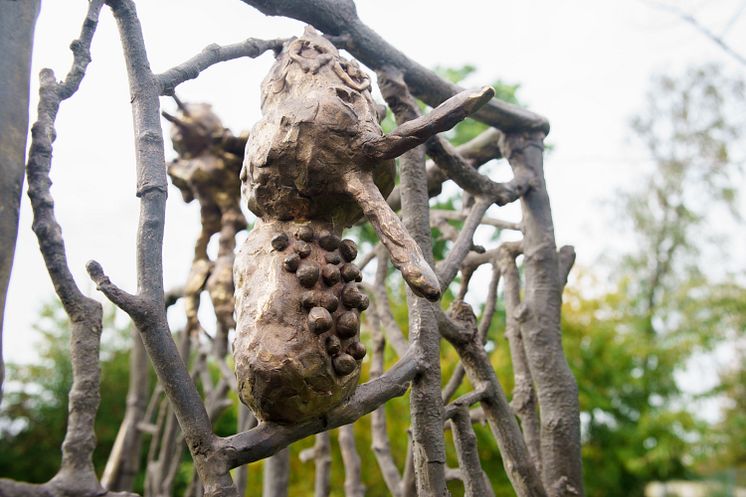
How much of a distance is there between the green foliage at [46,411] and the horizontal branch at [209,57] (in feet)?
14.7

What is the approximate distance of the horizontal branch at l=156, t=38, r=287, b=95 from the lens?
96 cm

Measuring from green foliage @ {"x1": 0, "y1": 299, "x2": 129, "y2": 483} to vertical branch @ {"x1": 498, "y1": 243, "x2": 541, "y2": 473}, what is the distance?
4.05 meters

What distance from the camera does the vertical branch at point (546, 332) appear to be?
1.57 metres

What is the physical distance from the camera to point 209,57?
1.03 m

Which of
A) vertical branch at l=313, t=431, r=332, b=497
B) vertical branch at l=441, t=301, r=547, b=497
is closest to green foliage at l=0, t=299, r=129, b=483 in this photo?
vertical branch at l=313, t=431, r=332, b=497

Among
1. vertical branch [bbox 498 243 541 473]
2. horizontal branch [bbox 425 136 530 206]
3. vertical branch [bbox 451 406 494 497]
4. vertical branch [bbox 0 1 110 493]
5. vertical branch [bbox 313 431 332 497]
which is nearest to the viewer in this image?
vertical branch [bbox 0 1 110 493]

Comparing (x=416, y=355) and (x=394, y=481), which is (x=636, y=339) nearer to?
(x=394, y=481)

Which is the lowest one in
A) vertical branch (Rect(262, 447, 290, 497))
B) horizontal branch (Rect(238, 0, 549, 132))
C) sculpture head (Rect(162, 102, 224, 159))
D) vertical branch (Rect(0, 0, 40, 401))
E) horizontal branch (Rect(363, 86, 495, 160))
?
vertical branch (Rect(262, 447, 290, 497))

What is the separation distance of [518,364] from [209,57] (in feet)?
3.67

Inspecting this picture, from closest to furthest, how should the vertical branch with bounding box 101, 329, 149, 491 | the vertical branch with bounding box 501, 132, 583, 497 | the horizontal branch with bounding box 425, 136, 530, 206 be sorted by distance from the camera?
the horizontal branch with bounding box 425, 136, 530, 206 < the vertical branch with bounding box 501, 132, 583, 497 < the vertical branch with bounding box 101, 329, 149, 491

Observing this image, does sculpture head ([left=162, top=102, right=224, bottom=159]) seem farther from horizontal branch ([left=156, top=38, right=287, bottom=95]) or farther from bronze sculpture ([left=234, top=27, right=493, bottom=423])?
bronze sculpture ([left=234, top=27, right=493, bottom=423])

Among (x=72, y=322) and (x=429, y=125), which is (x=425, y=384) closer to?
(x=429, y=125)

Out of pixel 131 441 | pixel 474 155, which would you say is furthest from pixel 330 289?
pixel 131 441

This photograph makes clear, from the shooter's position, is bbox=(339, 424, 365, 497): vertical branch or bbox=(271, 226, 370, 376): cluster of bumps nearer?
bbox=(271, 226, 370, 376): cluster of bumps
